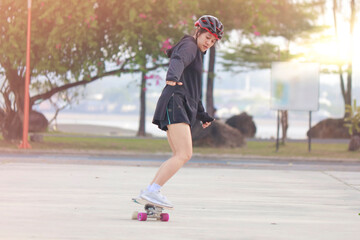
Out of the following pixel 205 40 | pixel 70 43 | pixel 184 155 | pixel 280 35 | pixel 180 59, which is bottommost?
pixel 184 155

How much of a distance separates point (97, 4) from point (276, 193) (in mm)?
12786

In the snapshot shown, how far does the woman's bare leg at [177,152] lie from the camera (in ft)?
21.9

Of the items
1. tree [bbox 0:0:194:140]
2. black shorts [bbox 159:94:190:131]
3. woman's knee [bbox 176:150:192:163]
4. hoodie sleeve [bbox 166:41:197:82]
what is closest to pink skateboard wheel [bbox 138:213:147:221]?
woman's knee [bbox 176:150:192:163]

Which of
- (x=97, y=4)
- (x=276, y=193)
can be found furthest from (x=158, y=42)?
(x=276, y=193)

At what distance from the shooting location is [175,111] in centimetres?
664

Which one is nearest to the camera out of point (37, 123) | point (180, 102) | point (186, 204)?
point (180, 102)

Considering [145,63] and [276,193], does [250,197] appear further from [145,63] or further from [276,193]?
[145,63]

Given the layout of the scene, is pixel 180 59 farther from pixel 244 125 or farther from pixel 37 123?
pixel 244 125

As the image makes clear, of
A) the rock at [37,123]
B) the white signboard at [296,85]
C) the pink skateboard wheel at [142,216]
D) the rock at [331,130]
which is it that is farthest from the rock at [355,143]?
the pink skateboard wheel at [142,216]

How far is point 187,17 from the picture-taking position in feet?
68.9

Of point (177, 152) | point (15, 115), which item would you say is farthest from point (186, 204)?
point (15, 115)

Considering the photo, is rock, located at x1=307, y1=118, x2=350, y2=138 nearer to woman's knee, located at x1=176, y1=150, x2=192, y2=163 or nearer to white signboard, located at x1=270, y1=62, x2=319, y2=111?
white signboard, located at x1=270, y1=62, x2=319, y2=111

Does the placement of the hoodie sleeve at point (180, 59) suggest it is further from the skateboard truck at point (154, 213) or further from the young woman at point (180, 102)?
the skateboard truck at point (154, 213)

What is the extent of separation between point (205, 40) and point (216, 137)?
16.8 m
